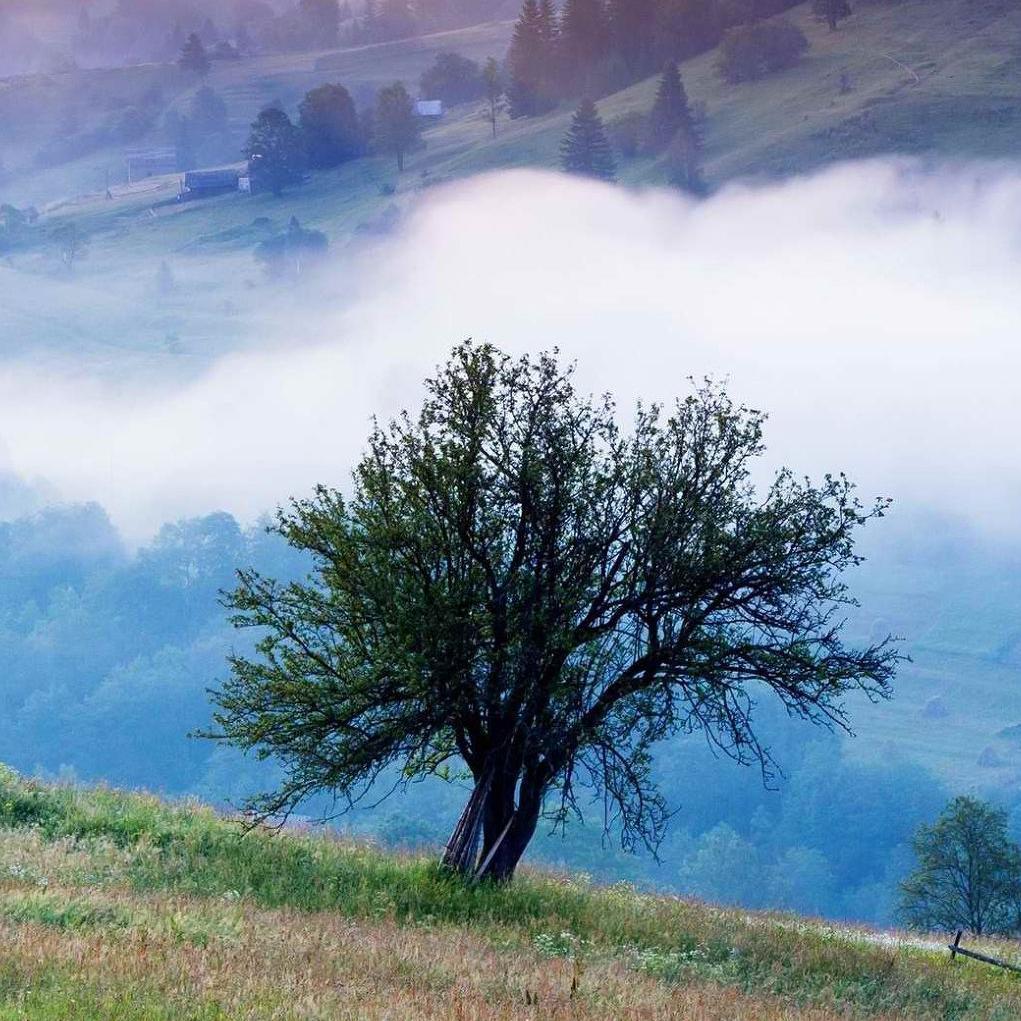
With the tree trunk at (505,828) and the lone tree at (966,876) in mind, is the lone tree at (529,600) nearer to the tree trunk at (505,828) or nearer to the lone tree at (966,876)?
the tree trunk at (505,828)

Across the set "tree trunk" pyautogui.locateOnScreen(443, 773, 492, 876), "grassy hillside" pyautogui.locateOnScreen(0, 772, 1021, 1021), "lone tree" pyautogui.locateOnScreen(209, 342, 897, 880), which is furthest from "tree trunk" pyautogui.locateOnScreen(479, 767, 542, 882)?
"grassy hillside" pyautogui.locateOnScreen(0, 772, 1021, 1021)

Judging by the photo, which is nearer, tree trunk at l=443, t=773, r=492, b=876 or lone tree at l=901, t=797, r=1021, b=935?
tree trunk at l=443, t=773, r=492, b=876

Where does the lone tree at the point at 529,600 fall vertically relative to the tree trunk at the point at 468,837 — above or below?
above

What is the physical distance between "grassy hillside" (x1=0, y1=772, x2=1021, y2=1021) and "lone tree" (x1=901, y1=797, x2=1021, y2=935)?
1135 inches

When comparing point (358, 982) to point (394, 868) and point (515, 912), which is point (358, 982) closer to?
point (515, 912)

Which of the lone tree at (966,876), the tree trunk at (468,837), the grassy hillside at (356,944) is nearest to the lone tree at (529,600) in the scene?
the tree trunk at (468,837)

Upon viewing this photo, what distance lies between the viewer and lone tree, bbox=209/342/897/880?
26844 millimetres

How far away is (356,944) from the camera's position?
20016mm

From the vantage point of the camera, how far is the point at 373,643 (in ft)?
87.9

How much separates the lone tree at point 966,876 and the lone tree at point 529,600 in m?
38.1

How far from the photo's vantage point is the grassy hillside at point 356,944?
15.8 metres

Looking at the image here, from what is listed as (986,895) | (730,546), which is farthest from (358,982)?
(986,895)

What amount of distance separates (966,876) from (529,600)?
140 feet

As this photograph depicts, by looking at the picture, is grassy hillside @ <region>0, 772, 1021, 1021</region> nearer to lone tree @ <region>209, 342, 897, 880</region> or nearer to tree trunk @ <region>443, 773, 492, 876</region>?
tree trunk @ <region>443, 773, 492, 876</region>
